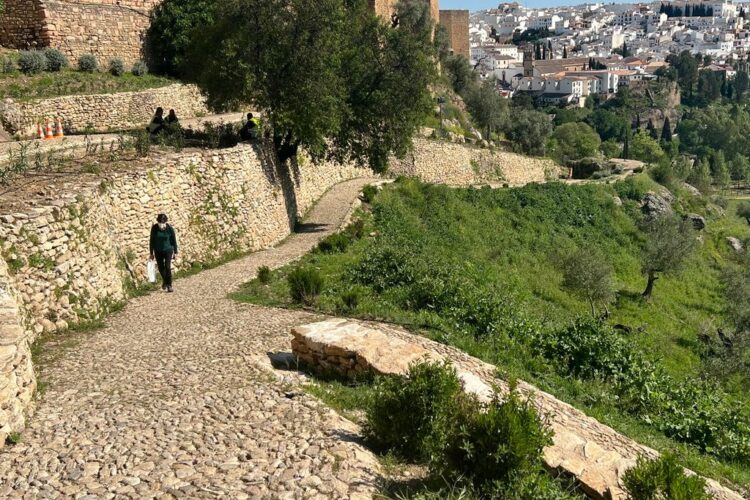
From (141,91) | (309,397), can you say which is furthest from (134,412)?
(141,91)

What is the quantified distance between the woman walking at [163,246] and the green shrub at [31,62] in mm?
16169

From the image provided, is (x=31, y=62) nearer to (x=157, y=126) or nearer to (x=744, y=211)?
(x=157, y=126)

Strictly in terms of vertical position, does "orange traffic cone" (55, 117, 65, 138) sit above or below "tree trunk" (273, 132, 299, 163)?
above

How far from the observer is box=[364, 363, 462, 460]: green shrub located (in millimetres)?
6680

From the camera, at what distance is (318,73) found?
786 inches

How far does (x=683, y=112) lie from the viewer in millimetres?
121562

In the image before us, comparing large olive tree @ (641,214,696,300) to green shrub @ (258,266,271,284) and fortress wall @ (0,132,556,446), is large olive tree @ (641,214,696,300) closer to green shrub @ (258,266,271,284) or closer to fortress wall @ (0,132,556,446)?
fortress wall @ (0,132,556,446)

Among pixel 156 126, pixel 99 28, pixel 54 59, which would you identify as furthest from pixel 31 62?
pixel 156 126

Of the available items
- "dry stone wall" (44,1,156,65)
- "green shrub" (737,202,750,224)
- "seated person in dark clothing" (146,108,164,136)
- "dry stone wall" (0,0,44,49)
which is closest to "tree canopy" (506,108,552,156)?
"green shrub" (737,202,750,224)

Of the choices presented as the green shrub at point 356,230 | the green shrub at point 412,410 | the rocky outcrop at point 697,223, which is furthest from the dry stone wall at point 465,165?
the green shrub at point 412,410

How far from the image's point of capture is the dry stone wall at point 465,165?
38062 mm

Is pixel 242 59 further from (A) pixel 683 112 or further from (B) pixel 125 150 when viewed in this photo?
(A) pixel 683 112

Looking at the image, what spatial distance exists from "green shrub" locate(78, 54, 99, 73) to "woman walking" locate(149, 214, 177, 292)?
60.7ft

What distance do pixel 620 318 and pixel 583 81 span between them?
373 ft
